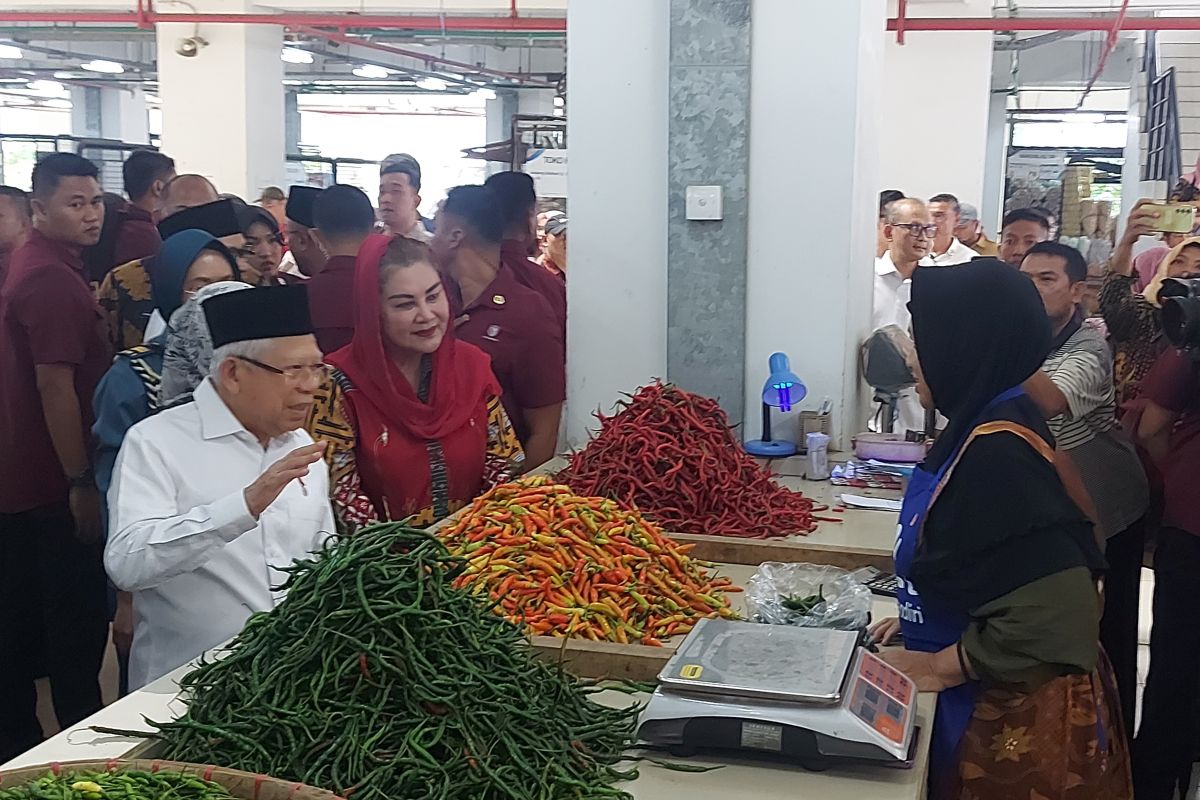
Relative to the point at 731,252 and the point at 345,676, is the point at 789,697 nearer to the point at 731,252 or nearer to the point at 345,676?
the point at 345,676

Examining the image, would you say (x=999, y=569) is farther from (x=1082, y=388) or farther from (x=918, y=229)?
(x=918, y=229)

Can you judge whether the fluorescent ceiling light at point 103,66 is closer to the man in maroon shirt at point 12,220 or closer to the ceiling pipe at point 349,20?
the ceiling pipe at point 349,20

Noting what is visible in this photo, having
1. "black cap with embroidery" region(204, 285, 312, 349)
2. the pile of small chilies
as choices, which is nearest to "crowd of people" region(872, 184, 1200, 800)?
the pile of small chilies

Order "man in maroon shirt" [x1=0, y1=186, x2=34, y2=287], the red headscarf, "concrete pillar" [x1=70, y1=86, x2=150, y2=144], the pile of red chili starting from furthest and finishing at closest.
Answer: "concrete pillar" [x1=70, y1=86, x2=150, y2=144]
"man in maroon shirt" [x1=0, y1=186, x2=34, y2=287]
the red headscarf
the pile of red chili

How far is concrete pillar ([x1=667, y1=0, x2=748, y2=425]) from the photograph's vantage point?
3680mm

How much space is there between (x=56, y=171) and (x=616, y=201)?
A: 184cm

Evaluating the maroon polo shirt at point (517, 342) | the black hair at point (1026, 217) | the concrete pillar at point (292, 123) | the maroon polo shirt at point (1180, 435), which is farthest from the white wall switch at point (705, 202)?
the concrete pillar at point (292, 123)

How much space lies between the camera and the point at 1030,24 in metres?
8.45

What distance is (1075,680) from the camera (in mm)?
2033

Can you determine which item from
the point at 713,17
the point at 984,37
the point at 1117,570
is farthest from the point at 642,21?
the point at 984,37

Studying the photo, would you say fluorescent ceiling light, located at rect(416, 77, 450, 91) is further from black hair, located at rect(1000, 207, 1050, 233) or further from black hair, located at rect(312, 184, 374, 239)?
black hair, located at rect(312, 184, 374, 239)

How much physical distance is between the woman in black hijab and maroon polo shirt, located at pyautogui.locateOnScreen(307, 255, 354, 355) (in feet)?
7.37

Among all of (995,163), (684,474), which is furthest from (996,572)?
(995,163)

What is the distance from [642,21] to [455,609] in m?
2.68
